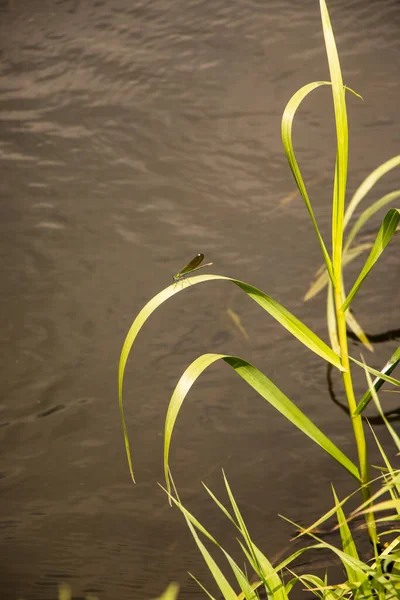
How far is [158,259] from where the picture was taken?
117cm

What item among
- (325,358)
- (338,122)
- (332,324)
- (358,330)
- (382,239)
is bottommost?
(358,330)

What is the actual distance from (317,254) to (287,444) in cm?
37

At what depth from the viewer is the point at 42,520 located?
3.16 feet

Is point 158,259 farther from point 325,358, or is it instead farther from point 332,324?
point 325,358

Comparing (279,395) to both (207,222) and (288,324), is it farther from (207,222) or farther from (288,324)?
(207,222)

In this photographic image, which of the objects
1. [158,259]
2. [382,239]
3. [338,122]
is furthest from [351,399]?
[158,259]

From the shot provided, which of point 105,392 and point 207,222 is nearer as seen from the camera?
point 105,392

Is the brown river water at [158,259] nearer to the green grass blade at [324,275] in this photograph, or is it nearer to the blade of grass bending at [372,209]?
the green grass blade at [324,275]

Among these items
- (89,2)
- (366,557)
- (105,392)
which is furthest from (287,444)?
(89,2)

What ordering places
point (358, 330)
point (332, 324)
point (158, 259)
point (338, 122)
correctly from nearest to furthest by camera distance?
point (338, 122) → point (332, 324) → point (358, 330) → point (158, 259)

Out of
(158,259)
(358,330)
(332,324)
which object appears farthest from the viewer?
(158,259)

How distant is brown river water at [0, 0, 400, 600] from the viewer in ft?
3.14

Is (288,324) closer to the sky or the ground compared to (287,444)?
closer to the sky

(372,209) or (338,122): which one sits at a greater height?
(338,122)
